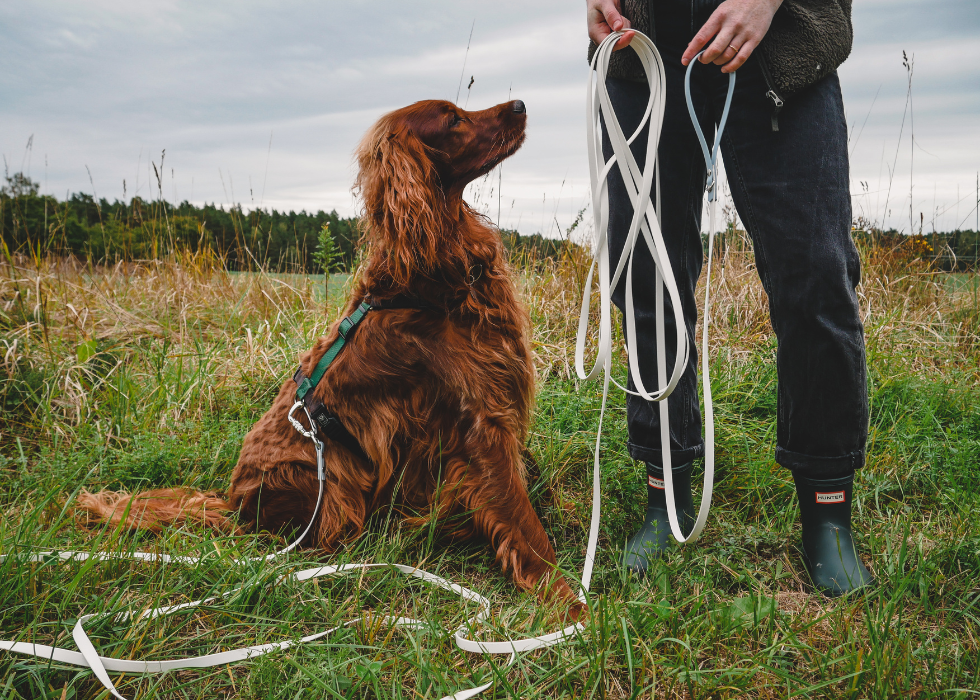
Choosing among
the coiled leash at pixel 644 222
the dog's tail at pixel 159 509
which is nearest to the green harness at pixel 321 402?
the dog's tail at pixel 159 509

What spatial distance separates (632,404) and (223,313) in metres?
3.45

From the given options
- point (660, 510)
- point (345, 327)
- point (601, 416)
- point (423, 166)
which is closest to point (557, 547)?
point (660, 510)

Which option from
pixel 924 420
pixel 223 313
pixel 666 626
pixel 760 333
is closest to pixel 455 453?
pixel 666 626

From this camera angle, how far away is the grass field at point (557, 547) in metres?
1.27

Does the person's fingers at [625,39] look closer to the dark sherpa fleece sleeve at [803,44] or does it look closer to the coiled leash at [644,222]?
the coiled leash at [644,222]

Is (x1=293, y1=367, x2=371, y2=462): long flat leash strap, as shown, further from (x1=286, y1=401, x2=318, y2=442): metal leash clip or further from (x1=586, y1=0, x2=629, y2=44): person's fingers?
(x1=586, y1=0, x2=629, y2=44): person's fingers

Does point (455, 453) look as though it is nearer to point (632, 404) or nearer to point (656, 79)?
point (632, 404)

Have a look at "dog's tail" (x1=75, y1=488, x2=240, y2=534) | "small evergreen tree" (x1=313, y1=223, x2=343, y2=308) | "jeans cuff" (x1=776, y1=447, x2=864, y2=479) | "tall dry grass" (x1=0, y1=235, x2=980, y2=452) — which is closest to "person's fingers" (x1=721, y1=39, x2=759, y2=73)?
"jeans cuff" (x1=776, y1=447, x2=864, y2=479)

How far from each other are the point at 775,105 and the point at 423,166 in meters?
1.15

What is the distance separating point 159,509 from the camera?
1979 mm

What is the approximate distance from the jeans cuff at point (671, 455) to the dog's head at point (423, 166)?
0.94m

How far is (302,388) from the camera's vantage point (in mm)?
1992

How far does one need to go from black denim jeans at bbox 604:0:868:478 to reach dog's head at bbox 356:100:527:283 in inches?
21.3

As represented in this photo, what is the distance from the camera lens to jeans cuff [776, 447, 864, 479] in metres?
1.64
